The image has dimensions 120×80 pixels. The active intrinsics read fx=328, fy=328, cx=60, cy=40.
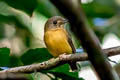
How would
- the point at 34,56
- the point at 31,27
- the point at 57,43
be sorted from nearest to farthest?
1. the point at 34,56
2. the point at 31,27
3. the point at 57,43

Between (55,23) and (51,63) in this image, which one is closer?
(51,63)

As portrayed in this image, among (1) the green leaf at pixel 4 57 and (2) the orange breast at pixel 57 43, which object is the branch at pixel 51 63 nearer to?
(1) the green leaf at pixel 4 57

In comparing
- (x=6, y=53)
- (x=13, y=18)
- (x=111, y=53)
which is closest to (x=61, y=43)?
(x=13, y=18)

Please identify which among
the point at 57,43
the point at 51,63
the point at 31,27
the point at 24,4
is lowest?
the point at 57,43

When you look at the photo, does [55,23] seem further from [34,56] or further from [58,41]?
[34,56]

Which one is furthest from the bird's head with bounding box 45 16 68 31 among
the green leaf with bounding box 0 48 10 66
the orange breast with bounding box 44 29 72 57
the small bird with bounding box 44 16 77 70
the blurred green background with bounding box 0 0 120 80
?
the green leaf with bounding box 0 48 10 66

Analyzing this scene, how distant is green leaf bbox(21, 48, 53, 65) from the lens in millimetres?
1697

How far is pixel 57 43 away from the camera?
3.77 metres

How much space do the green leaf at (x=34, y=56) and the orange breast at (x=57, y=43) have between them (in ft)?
6.02

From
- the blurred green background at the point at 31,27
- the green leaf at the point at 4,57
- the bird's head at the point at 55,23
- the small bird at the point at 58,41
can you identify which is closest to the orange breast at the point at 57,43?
the small bird at the point at 58,41

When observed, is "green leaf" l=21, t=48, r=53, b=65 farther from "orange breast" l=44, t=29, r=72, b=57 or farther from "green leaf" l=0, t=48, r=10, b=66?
"orange breast" l=44, t=29, r=72, b=57

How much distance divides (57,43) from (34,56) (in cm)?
207

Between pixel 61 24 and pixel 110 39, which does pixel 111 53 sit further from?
pixel 61 24

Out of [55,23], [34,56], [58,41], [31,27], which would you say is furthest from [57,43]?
[34,56]
